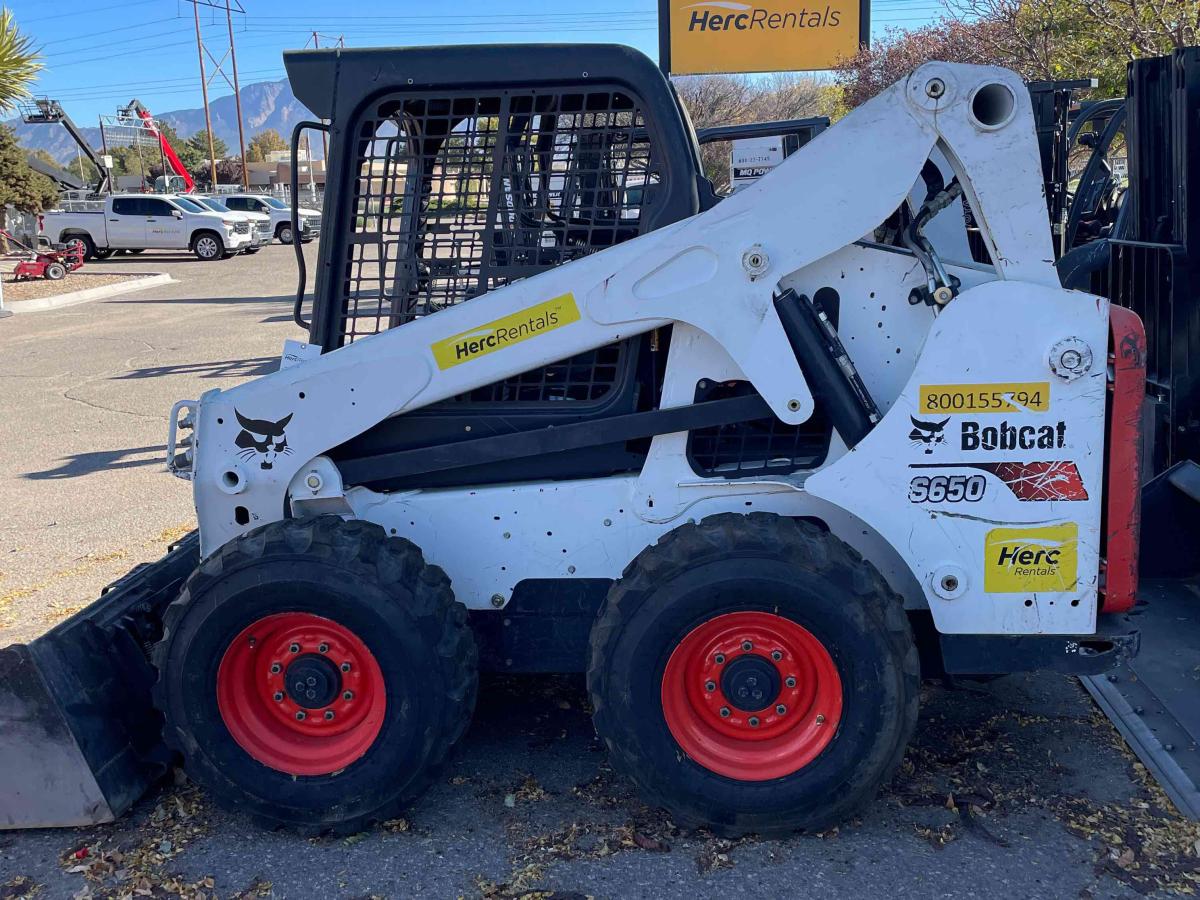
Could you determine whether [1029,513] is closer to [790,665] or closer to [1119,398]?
[1119,398]

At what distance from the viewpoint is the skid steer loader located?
3379 mm

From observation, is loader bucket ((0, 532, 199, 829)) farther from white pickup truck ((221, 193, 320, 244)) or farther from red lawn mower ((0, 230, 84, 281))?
white pickup truck ((221, 193, 320, 244))

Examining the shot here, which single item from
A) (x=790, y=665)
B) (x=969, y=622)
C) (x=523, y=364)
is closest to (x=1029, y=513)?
(x=969, y=622)

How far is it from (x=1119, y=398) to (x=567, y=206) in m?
1.79

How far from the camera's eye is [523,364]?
141 inches

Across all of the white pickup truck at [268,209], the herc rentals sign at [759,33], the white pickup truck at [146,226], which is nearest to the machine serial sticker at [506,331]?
the herc rentals sign at [759,33]

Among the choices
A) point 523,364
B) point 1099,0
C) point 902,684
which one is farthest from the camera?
point 1099,0

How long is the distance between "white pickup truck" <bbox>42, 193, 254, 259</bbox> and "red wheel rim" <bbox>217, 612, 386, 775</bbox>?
29.3 metres

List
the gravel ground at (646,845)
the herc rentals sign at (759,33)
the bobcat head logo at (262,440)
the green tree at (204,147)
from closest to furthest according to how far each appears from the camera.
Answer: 1. the gravel ground at (646,845)
2. the bobcat head logo at (262,440)
3. the herc rentals sign at (759,33)
4. the green tree at (204,147)

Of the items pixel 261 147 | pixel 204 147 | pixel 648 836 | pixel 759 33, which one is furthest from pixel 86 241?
pixel 261 147

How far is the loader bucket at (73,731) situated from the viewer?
3.57m

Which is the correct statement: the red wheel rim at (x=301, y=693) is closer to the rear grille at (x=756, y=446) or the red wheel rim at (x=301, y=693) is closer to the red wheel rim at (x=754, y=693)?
the red wheel rim at (x=754, y=693)

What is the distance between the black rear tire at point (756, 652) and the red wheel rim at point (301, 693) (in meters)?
0.78

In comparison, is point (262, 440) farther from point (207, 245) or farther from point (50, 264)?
point (207, 245)
